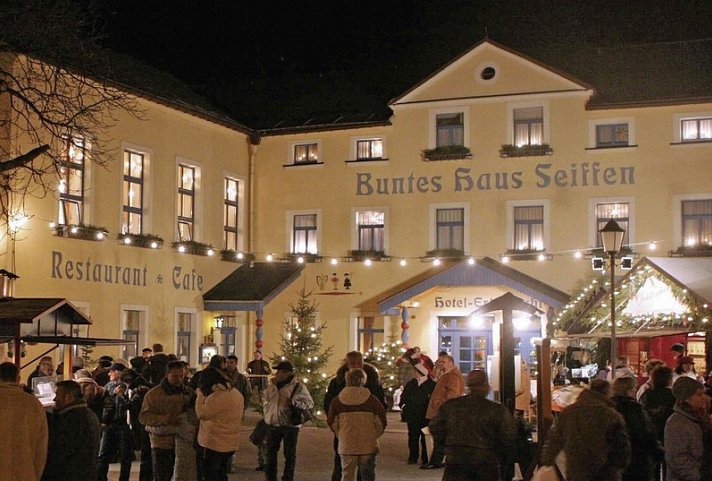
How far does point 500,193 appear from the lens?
94.8ft

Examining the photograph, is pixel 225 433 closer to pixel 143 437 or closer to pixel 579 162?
pixel 143 437

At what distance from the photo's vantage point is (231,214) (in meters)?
30.7

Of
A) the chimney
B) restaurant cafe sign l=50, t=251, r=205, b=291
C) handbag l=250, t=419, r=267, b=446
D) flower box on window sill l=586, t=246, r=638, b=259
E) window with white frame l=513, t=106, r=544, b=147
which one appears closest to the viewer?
handbag l=250, t=419, r=267, b=446

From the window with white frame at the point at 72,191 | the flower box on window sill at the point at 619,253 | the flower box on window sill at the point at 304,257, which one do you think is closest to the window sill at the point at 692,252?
the flower box on window sill at the point at 619,253

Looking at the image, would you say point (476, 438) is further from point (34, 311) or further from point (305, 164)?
point (305, 164)

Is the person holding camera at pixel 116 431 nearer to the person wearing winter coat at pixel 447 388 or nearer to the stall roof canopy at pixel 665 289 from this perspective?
the person wearing winter coat at pixel 447 388

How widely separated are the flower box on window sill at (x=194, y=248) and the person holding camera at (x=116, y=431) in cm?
1320

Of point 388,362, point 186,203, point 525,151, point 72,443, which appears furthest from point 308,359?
point 72,443

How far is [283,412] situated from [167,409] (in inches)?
73.3

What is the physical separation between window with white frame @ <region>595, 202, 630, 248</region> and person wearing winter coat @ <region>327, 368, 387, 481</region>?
688 inches

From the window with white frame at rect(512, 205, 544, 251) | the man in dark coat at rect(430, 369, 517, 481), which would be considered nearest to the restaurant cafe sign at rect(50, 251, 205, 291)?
the window with white frame at rect(512, 205, 544, 251)

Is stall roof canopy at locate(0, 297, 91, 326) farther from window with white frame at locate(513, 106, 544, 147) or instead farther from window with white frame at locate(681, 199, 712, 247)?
window with white frame at locate(681, 199, 712, 247)

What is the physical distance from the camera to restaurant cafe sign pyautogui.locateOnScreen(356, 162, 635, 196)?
28.0 m

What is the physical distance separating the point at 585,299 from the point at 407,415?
→ 11690 mm
